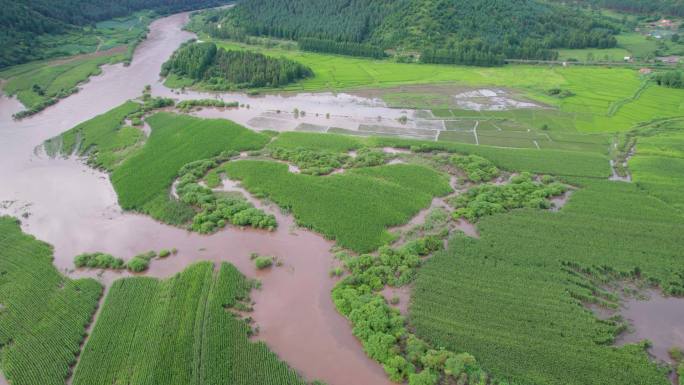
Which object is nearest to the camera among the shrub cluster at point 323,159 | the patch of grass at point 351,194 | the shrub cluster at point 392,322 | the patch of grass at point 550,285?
the shrub cluster at point 392,322

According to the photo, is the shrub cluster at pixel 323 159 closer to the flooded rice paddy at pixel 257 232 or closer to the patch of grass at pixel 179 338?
the flooded rice paddy at pixel 257 232

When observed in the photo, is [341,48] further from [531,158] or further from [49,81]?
[531,158]

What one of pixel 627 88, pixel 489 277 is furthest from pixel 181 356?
pixel 627 88

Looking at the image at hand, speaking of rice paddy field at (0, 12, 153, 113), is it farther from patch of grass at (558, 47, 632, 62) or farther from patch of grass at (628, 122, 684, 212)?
patch of grass at (558, 47, 632, 62)

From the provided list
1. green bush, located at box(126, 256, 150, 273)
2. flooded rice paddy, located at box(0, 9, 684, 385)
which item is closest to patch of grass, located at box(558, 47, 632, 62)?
flooded rice paddy, located at box(0, 9, 684, 385)

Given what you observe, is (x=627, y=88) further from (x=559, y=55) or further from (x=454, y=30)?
(x=454, y=30)

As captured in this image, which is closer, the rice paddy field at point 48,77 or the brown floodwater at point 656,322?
the brown floodwater at point 656,322

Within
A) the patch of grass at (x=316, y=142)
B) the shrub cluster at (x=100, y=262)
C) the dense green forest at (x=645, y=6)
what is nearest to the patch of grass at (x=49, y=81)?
the patch of grass at (x=316, y=142)
